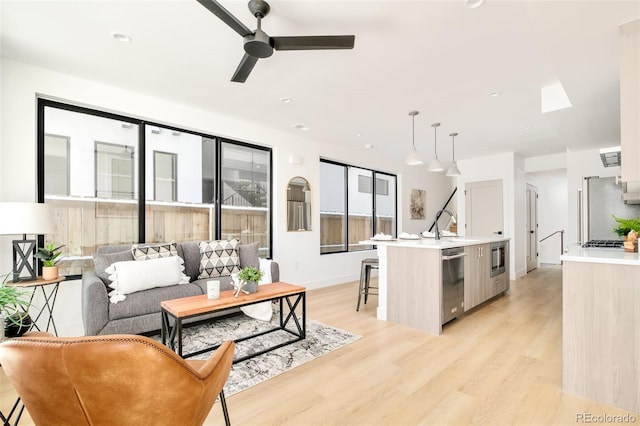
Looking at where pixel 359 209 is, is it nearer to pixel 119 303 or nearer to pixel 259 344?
pixel 259 344

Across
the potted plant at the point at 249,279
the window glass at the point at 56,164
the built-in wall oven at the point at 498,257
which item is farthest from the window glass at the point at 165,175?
the built-in wall oven at the point at 498,257

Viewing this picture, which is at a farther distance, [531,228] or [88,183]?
[531,228]

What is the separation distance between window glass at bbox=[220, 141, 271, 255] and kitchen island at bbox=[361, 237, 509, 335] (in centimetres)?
202

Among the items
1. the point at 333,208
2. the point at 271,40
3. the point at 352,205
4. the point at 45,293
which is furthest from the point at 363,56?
the point at 352,205

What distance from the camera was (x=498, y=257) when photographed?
4.53 metres

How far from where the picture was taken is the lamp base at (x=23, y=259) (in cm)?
259

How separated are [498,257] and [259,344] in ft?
12.2

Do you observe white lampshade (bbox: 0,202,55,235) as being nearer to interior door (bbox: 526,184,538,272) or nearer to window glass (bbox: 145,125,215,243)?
window glass (bbox: 145,125,215,243)

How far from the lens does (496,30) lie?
225 cm

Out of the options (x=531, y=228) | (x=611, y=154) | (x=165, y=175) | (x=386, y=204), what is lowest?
(x=531, y=228)

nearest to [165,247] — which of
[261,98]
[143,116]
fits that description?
[143,116]

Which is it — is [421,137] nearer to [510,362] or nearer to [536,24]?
[536,24]

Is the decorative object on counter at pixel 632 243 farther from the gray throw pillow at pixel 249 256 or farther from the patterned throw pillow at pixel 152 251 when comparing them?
the patterned throw pillow at pixel 152 251

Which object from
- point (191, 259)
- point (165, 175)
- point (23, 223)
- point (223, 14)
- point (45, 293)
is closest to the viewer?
point (223, 14)
